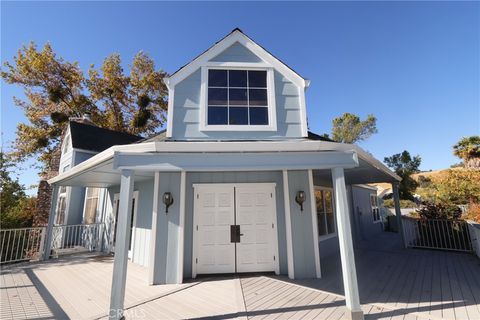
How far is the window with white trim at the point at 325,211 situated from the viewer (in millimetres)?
6938

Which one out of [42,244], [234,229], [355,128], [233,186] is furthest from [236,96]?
[355,128]

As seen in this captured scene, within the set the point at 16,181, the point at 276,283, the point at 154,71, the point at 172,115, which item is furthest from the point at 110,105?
the point at 276,283

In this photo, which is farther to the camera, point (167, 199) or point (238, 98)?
point (238, 98)

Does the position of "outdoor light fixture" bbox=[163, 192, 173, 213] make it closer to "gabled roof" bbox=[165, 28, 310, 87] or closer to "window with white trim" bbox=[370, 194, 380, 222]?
"gabled roof" bbox=[165, 28, 310, 87]

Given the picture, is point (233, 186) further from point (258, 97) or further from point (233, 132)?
point (258, 97)

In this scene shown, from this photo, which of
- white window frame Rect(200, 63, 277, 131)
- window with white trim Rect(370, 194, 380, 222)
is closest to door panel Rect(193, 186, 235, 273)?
white window frame Rect(200, 63, 277, 131)

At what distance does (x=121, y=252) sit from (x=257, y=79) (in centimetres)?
469

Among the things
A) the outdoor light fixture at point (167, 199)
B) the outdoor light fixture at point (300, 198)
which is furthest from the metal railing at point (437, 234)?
the outdoor light fixture at point (167, 199)

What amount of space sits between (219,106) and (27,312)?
17.2ft

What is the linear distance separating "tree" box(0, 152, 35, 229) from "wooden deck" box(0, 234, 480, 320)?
4.65 m

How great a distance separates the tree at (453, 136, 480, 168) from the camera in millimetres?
17406

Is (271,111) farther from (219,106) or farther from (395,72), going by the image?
(395,72)

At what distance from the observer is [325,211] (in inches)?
285

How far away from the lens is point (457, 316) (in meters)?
3.28
